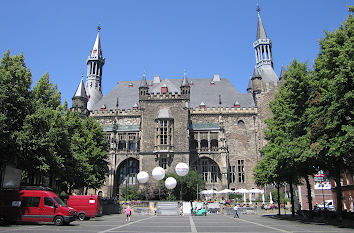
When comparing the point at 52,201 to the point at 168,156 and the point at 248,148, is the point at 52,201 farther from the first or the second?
the point at 248,148

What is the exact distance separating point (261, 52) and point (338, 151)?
53046 mm

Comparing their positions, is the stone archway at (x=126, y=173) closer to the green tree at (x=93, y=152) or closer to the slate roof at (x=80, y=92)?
the green tree at (x=93, y=152)

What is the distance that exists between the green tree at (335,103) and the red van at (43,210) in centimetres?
1596

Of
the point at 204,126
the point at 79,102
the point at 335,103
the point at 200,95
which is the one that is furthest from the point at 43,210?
the point at 200,95

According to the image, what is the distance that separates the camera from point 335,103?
56.5 ft

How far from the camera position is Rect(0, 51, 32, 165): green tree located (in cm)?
1930

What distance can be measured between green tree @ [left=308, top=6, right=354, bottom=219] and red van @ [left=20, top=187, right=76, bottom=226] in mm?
15964

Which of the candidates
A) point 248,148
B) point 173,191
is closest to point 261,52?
point 248,148

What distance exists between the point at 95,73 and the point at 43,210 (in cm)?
5086

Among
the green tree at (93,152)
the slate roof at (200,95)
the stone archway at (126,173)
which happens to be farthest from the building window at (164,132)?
the green tree at (93,152)

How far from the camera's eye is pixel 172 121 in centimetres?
4631

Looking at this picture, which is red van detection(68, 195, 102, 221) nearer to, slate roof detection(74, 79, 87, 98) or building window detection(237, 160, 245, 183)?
building window detection(237, 160, 245, 183)

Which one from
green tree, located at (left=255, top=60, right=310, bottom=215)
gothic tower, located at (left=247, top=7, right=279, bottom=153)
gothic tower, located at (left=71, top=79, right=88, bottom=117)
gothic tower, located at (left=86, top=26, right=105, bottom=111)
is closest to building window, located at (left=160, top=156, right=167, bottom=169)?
gothic tower, located at (left=247, top=7, right=279, bottom=153)

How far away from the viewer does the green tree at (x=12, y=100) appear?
19.3 m
